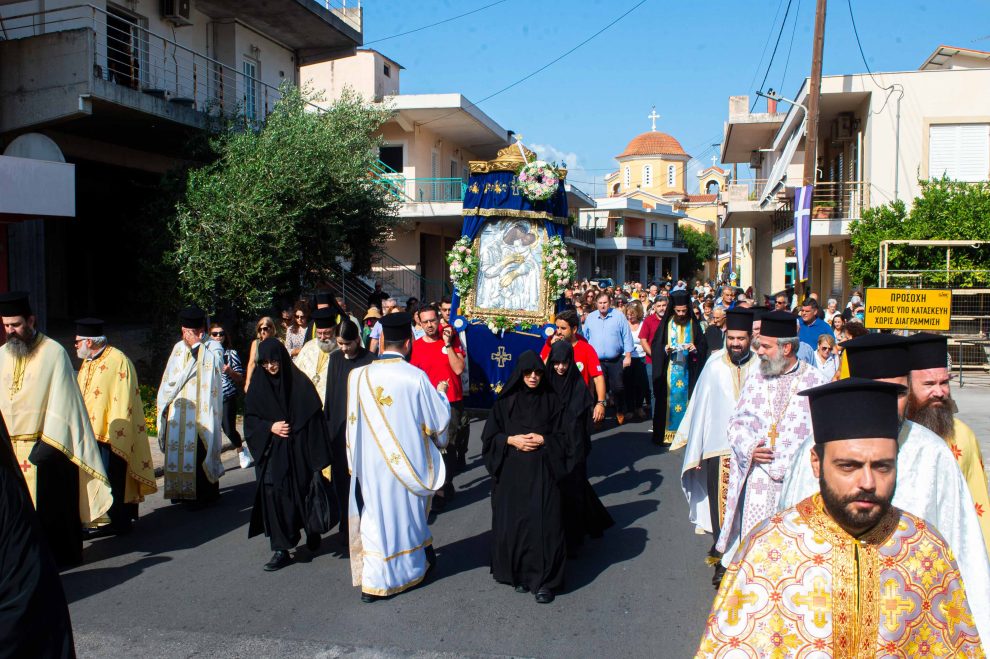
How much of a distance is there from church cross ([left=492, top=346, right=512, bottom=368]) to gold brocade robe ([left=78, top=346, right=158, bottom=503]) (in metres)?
6.22

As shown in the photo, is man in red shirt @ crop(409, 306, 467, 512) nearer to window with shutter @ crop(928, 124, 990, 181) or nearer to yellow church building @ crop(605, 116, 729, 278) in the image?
window with shutter @ crop(928, 124, 990, 181)

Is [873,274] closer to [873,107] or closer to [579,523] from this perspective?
[873,107]

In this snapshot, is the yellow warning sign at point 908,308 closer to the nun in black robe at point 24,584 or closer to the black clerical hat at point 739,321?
the black clerical hat at point 739,321

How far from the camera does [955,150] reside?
22422 millimetres

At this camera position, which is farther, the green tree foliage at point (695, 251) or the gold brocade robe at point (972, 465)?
the green tree foliage at point (695, 251)

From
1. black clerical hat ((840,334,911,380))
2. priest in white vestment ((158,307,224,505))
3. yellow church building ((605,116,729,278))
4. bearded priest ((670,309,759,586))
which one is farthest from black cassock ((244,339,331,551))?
yellow church building ((605,116,729,278))

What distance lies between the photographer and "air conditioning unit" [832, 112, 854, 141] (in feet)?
82.4

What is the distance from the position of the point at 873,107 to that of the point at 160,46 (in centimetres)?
1697

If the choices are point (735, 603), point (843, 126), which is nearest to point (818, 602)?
point (735, 603)

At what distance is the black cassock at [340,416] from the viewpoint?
6.96m

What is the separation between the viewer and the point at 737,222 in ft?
124

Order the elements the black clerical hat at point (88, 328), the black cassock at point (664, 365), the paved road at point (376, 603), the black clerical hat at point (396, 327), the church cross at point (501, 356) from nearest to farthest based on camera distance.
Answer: the paved road at point (376, 603)
the black clerical hat at point (396, 327)
the black clerical hat at point (88, 328)
the black cassock at point (664, 365)
the church cross at point (501, 356)

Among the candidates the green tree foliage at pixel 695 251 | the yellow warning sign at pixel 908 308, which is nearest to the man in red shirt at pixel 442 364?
the yellow warning sign at pixel 908 308

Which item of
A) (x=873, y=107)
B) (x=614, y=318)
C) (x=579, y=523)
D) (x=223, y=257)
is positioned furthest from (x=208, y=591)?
(x=873, y=107)
